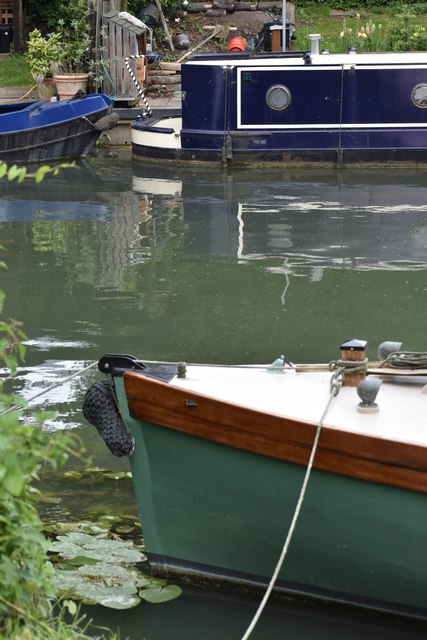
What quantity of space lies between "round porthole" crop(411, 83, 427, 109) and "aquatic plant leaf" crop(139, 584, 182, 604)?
14.2 metres

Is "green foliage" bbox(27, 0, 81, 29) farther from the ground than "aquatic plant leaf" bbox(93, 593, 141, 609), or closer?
farther from the ground

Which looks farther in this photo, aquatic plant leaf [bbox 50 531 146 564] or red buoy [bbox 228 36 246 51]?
A: red buoy [bbox 228 36 246 51]

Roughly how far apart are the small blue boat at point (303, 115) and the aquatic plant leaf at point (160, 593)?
13608 mm

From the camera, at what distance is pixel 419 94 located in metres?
19.1

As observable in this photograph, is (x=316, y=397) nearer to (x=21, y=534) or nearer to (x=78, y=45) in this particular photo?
(x=21, y=534)

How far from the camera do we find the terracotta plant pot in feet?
69.1

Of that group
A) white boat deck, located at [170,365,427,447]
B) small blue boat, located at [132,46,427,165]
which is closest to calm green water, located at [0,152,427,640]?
small blue boat, located at [132,46,427,165]

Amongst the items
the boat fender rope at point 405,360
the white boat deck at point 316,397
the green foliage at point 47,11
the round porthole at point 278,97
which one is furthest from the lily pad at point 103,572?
the green foliage at point 47,11

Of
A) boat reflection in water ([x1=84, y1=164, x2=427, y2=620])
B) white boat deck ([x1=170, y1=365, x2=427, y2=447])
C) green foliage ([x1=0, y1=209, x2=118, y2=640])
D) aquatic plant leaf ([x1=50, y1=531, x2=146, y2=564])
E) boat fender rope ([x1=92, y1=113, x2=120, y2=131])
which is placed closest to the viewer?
green foliage ([x1=0, y1=209, x2=118, y2=640])

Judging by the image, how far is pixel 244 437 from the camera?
5.52 meters

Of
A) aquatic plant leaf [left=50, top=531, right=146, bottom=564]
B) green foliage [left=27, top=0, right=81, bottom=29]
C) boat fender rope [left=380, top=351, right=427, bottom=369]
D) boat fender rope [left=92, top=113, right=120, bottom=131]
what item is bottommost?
aquatic plant leaf [left=50, top=531, right=146, bottom=564]

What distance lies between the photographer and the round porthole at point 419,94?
62.5 ft

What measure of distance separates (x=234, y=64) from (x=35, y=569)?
15724mm

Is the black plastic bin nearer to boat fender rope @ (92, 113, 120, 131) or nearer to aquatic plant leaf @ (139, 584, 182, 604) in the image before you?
boat fender rope @ (92, 113, 120, 131)
